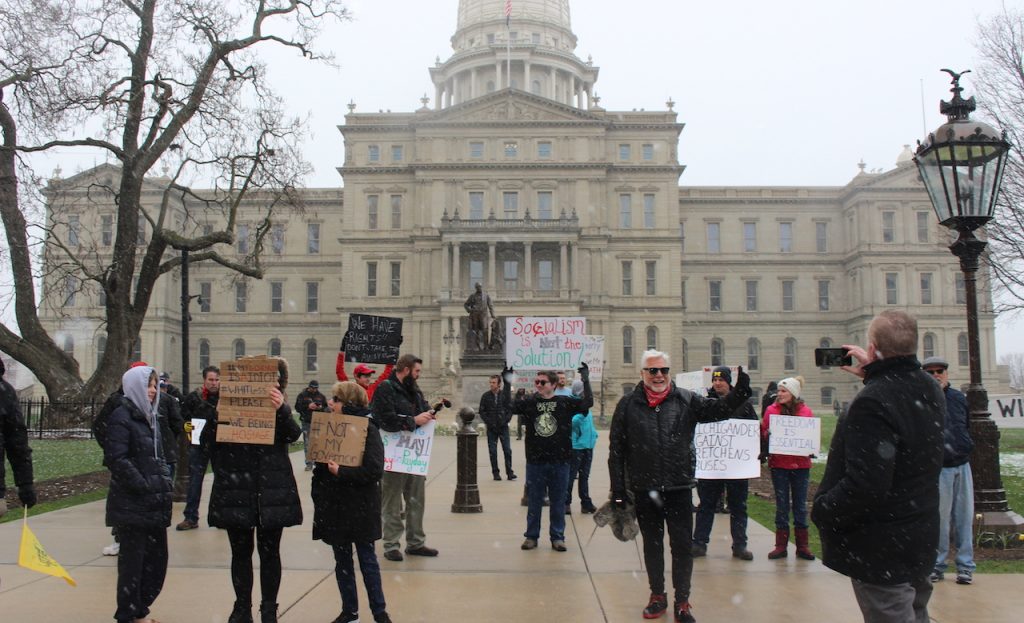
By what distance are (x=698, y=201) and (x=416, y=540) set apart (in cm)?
7398

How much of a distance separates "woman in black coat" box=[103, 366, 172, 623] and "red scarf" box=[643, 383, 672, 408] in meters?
3.86

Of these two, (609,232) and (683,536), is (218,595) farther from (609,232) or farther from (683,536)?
(609,232)

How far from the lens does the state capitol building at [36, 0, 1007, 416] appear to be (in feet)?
226

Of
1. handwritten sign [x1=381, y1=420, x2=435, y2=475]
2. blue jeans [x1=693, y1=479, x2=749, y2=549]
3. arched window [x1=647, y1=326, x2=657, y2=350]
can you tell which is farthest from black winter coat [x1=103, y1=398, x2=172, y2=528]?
arched window [x1=647, y1=326, x2=657, y2=350]

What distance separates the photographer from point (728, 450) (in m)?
9.89

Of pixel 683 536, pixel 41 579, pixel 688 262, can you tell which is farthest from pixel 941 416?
pixel 688 262

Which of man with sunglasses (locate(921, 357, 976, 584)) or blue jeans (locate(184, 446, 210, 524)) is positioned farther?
blue jeans (locate(184, 446, 210, 524))

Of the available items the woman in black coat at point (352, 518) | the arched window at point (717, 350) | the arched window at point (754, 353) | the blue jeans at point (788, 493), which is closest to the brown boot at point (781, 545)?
the blue jeans at point (788, 493)

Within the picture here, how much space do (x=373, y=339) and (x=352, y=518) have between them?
17.9 feet

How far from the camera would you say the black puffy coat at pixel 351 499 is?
6.58m

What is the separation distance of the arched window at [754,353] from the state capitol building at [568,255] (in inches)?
7.7

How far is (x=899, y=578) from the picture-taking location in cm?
450

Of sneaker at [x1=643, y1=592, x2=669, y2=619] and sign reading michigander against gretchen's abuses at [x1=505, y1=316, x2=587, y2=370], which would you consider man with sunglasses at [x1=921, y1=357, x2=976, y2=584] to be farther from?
sign reading michigander against gretchen's abuses at [x1=505, y1=316, x2=587, y2=370]

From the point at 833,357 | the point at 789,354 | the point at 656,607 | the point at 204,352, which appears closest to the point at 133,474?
the point at 656,607
